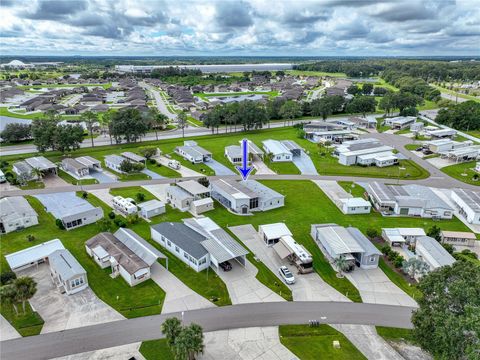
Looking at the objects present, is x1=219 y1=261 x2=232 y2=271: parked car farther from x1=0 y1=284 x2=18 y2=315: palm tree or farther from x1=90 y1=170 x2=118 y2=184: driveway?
x1=90 y1=170 x2=118 y2=184: driveway

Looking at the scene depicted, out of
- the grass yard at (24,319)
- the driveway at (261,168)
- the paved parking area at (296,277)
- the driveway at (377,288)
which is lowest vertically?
the driveway at (377,288)

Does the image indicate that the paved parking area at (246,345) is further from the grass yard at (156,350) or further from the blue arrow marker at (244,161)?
the blue arrow marker at (244,161)

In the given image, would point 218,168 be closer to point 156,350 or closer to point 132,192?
point 132,192

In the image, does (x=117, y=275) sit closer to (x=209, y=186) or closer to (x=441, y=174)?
(x=209, y=186)

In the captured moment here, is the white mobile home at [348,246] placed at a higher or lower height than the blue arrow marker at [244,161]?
lower

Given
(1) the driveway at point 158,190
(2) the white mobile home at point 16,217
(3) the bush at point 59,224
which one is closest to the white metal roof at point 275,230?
(1) the driveway at point 158,190

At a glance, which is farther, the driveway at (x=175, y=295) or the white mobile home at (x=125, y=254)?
the white mobile home at (x=125, y=254)
